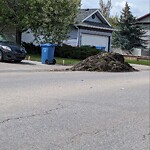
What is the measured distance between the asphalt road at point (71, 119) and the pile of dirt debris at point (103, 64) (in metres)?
9.57

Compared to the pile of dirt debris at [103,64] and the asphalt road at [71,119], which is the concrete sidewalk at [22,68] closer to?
the pile of dirt debris at [103,64]

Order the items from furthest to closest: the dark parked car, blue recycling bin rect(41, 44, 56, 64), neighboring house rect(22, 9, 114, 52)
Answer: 1. neighboring house rect(22, 9, 114, 52)
2. blue recycling bin rect(41, 44, 56, 64)
3. the dark parked car

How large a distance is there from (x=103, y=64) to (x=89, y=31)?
73.4 feet

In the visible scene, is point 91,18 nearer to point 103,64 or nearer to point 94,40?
point 94,40

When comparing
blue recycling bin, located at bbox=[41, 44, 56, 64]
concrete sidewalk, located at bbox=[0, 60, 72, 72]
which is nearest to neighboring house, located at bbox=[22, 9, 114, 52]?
blue recycling bin, located at bbox=[41, 44, 56, 64]

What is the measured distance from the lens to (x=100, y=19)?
47500mm

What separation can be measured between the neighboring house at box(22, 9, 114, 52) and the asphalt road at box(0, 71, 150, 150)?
2916 centimetres

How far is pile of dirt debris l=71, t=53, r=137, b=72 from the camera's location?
71.6 ft

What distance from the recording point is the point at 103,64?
2205 centimetres

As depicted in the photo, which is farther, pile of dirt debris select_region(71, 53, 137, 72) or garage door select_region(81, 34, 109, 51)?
garage door select_region(81, 34, 109, 51)

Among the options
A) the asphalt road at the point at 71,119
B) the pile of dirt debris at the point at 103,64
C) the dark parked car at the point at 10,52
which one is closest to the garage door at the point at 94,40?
the pile of dirt debris at the point at 103,64

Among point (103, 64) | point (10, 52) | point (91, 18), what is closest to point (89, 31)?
point (91, 18)

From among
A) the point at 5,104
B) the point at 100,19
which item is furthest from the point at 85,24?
the point at 5,104

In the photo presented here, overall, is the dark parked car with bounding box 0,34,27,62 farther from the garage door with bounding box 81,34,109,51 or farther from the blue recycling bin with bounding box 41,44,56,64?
the garage door with bounding box 81,34,109,51
